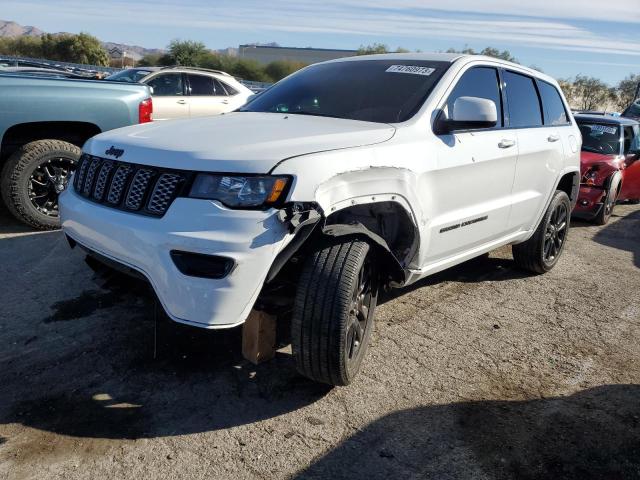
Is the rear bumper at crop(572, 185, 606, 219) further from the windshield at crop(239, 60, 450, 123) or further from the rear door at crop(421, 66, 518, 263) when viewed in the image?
the windshield at crop(239, 60, 450, 123)

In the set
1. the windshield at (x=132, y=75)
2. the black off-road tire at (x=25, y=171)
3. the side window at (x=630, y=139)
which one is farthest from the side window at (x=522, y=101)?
the windshield at (x=132, y=75)

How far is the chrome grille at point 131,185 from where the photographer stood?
276 cm

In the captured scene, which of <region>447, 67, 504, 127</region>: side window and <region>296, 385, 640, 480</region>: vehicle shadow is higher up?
<region>447, 67, 504, 127</region>: side window

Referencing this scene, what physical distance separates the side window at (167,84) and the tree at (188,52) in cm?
4591

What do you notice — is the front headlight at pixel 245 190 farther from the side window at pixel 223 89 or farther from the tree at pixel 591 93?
the tree at pixel 591 93

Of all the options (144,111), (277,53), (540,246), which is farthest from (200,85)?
(277,53)

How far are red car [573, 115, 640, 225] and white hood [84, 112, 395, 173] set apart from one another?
19.0 feet

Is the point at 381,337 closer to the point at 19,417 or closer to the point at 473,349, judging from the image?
the point at 473,349

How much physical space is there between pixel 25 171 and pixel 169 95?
5.73 meters

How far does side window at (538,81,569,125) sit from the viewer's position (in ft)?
17.3

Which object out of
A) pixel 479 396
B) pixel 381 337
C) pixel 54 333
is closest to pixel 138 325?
pixel 54 333

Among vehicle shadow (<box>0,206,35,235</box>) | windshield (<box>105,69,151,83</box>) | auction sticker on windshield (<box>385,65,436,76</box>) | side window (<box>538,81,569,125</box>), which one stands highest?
auction sticker on windshield (<box>385,65,436,76</box>)

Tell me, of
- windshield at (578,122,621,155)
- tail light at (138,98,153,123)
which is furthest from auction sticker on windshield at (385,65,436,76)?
windshield at (578,122,621,155)

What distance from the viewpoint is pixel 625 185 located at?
940 centimetres
